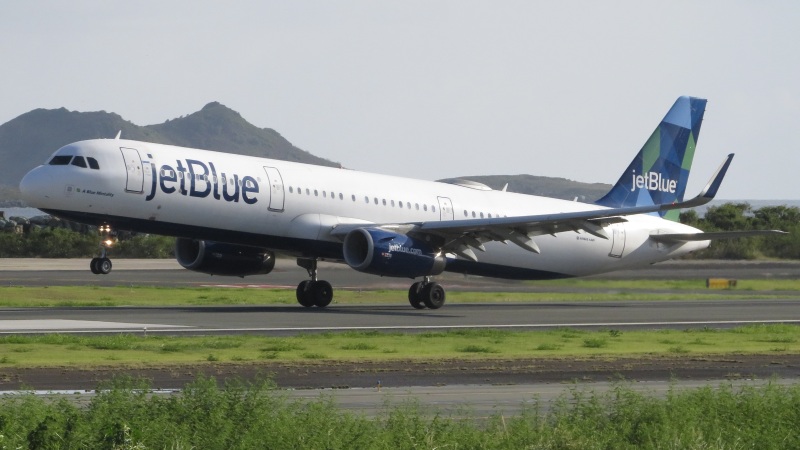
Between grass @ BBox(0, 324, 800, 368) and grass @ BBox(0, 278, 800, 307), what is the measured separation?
14655mm

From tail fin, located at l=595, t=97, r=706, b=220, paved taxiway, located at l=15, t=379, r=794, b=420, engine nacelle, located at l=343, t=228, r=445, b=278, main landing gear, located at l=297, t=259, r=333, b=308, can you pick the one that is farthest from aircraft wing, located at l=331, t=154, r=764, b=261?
paved taxiway, located at l=15, t=379, r=794, b=420

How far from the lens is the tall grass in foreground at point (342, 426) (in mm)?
13938

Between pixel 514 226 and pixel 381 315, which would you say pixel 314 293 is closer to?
pixel 381 315

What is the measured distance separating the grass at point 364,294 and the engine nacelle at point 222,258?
227cm

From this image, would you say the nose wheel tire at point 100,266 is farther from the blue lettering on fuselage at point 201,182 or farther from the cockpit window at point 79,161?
the cockpit window at point 79,161

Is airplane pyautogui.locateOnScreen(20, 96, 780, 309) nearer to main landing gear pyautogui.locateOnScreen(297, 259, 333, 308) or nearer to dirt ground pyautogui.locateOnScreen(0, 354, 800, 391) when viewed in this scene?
main landing gear pyautogui.locateOnScreen(297, 259, 333, 308)

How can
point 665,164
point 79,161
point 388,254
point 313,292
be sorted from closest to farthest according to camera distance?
point 79,161, point 388,254, point 313,292, point 665,164

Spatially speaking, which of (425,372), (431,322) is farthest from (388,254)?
(425,372)

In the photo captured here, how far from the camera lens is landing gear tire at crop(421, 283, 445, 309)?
141 feet

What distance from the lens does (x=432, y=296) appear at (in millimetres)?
43031

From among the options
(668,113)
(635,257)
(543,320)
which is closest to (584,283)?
(635,257)

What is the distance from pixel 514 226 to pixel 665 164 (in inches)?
549

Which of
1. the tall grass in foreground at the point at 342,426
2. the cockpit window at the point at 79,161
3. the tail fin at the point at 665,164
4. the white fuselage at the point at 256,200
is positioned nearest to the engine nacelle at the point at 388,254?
the white fuselage at the point at 256,200

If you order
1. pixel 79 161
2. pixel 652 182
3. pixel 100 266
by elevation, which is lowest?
pixel 100 266
